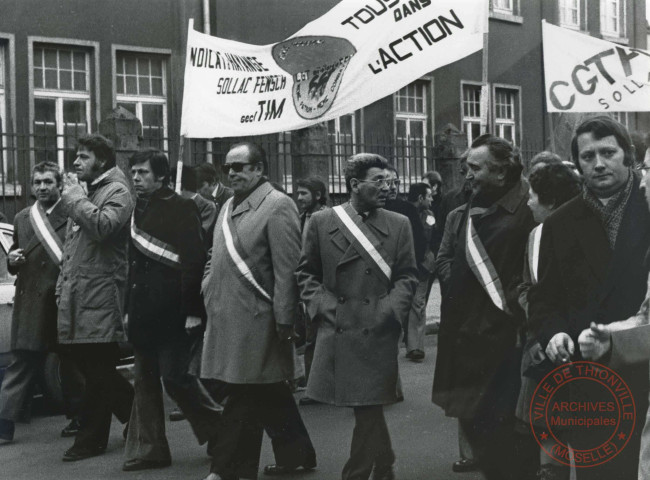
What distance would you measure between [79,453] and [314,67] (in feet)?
10.8

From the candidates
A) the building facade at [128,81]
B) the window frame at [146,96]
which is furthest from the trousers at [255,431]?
the window frame at [146,96]

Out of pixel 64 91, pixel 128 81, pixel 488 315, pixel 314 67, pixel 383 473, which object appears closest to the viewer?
pixel 488 315

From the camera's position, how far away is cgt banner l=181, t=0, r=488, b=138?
26.2 ft

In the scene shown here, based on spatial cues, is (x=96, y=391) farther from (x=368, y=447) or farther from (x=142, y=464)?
(x=368, y=447)

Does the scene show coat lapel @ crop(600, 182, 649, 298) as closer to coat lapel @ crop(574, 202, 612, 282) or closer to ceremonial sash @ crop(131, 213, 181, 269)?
coat lapel @ crop(574, 202, 612, 282)

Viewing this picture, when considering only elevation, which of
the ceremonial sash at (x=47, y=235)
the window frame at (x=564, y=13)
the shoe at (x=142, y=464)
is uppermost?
the window frame at (x=564, y=13)

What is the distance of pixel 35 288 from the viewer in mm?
7867

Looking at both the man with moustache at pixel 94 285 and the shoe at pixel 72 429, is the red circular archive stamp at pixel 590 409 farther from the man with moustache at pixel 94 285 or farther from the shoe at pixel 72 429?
the shoe at pixel 72 429

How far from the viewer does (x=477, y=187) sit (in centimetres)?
570

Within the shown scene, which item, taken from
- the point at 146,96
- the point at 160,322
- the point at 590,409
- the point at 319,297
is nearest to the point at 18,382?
the point at 160,322

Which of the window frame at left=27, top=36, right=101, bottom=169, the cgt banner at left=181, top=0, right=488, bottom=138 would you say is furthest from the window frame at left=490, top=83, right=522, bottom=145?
the cgt banner at left=181, top=0, right=488, bottom=138

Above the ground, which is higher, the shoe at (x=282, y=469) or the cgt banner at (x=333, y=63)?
the cgt banner at (x=333, y=63)

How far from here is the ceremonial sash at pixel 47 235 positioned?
7816mm

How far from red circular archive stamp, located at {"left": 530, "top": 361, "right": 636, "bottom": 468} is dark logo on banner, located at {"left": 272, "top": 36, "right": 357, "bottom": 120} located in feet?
14.0
